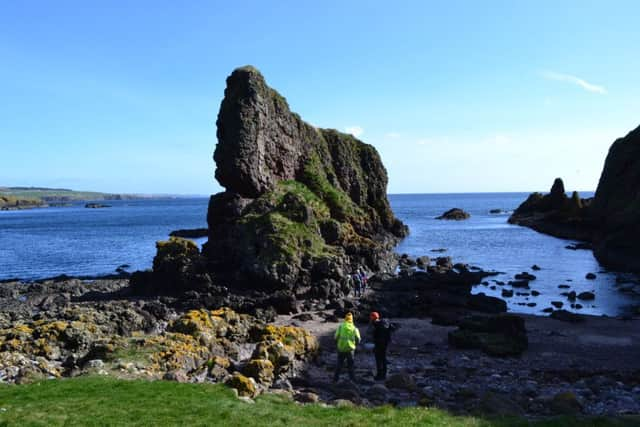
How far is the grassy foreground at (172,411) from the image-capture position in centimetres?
1484

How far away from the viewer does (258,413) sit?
53.3 feet

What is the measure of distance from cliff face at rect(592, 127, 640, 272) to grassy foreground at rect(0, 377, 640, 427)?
206 ft

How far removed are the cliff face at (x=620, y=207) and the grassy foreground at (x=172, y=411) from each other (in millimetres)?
62791

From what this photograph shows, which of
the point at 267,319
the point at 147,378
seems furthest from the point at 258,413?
the point at 267,319

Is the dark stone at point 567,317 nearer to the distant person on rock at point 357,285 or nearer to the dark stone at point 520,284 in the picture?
the dark stone at point 520,284

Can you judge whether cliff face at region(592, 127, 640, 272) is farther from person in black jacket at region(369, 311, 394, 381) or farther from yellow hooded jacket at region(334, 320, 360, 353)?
yellow hooded jacket at region(334, 320, 360, 353)

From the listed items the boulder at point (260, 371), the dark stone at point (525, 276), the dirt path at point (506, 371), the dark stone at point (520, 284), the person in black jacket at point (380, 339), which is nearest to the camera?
the dirt path at point (506, 371)

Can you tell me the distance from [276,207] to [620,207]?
6262 centimetres

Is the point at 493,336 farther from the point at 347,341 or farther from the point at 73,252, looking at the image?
the point at 73,252

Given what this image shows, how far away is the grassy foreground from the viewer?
48.7 ft

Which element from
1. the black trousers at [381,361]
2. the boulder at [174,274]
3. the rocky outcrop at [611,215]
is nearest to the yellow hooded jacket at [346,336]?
the black trousers at [381,361]

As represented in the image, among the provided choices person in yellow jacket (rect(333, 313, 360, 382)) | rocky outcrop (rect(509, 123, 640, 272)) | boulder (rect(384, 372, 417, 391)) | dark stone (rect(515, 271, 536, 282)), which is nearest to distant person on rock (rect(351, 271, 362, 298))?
dark stone (rect(515, 271, 536, 282))

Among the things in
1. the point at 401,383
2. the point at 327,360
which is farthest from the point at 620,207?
the point at 401,383

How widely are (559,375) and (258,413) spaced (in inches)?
712
